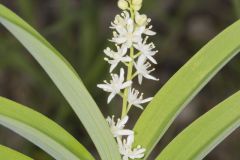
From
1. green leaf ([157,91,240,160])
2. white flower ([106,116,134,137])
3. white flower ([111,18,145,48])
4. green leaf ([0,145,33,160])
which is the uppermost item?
white flower ([111,18,145,48])

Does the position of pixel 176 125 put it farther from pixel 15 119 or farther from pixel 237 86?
pixel 15 119

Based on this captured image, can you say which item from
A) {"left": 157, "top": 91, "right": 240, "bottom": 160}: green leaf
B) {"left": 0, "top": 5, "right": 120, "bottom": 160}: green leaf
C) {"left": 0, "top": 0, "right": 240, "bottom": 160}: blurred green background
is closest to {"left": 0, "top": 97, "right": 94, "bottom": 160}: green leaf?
{"left": 0, "top": 5, "right": 120, "bottom": 160}: green leaf

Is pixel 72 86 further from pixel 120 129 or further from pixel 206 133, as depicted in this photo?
pixel 206 133

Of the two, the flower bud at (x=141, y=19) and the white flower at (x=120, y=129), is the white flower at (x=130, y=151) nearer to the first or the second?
the white flower at (x=120, y=129)

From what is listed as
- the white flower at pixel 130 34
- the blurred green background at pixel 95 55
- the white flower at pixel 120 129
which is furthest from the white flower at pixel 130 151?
the blurred green background at pixel 95 55

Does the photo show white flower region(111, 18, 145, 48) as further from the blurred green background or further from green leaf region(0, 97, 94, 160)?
the blurred green background

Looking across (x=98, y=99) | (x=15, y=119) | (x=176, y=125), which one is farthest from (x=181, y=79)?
(x=176, y=125)
